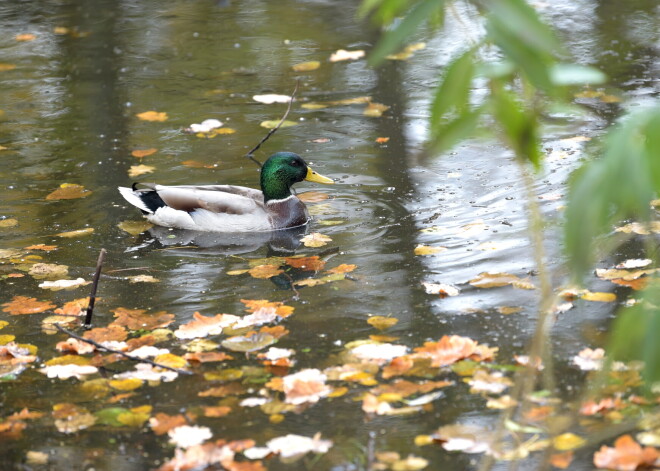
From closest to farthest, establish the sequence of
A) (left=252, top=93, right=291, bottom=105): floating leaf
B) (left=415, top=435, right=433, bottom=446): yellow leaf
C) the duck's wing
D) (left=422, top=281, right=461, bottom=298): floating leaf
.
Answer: (left=415, top=435, right=433, bottom=446): yellow leaf
(left=422, top=281, right=461, bottom=298): floating leaf
the duck's wing
(left=252, top=93, right=291, bottom=105): floating leaf

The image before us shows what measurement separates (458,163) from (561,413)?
396 centimetres

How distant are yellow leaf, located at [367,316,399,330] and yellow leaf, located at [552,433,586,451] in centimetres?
141

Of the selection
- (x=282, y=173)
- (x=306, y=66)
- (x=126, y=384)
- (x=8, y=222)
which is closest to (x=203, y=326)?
(x=126, y=384)

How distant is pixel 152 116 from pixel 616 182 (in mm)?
7808

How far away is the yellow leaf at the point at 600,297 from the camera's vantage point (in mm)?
4875

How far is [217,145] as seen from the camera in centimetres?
812

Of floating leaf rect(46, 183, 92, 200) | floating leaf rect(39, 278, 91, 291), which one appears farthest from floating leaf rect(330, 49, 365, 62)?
floating leaf rect(39, 278, 91, 291)

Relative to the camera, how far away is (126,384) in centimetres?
423

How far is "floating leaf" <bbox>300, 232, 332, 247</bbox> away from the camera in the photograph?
6359mm

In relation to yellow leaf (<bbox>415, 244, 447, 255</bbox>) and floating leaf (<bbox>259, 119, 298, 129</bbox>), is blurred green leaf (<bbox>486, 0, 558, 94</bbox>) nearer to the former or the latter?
yellow leaf (<bbox>415, 244, 447, 255</bbox>)

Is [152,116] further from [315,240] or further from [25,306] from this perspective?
[25,306]

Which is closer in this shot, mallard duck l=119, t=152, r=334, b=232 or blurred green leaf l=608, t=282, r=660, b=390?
blurred green leaf l=608, t=282, r=660, b=390

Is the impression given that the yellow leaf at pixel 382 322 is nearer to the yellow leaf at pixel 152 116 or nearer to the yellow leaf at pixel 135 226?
the yellow leaf at pixel 135 226

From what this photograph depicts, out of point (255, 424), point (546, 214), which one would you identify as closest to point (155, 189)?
point (546, 214)
